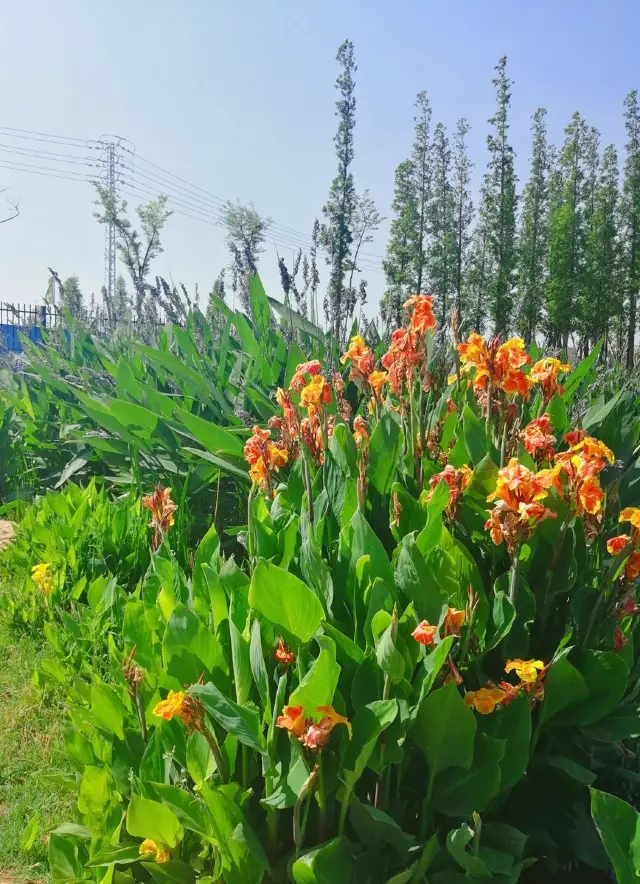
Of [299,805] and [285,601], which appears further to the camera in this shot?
[285,601]

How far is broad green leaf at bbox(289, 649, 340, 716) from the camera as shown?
1.18 m

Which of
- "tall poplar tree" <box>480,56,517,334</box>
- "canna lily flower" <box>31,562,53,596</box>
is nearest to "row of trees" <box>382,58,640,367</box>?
"tall poplar tree" <box>480,56,517,334</box>

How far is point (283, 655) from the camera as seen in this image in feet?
4.65

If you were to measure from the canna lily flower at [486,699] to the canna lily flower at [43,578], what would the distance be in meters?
1.95

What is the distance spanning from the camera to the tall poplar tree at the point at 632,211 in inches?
1239

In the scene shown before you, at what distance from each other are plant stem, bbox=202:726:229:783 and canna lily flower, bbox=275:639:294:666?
182mm

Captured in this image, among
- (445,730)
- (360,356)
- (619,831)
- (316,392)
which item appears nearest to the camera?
(619,831)

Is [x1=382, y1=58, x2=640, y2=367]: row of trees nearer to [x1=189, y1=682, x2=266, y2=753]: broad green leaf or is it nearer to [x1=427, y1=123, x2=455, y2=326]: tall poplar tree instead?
[x1=427, y1=123, x2=455, y2=326]: tall poplar tree

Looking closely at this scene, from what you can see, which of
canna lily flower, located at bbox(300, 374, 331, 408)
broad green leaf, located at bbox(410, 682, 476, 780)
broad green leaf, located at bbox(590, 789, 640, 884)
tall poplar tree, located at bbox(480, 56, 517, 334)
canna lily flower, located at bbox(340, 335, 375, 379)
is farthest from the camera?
tall poplar tree, located at bbox(480, 56, 517, 334)

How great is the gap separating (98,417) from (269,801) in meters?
2.75

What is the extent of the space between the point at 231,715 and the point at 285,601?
215mm

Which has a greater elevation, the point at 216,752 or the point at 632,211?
the point at 632,211

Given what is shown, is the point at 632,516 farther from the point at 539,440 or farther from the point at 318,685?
the point at 318,685

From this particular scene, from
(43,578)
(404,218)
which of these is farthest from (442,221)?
(43,578)
